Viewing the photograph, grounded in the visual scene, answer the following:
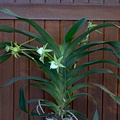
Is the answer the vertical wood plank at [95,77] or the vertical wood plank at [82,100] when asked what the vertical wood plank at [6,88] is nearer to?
the vertical wood plank at [82,100]

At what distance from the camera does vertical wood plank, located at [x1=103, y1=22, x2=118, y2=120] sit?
195cm

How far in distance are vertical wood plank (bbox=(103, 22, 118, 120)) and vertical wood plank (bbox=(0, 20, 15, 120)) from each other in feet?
2.27

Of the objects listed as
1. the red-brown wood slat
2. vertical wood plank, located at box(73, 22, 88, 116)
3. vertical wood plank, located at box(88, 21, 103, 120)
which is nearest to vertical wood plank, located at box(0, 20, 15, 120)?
the red-brown wood slat

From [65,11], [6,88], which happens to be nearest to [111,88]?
[65,11]

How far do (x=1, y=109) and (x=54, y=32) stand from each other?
0.69 metres

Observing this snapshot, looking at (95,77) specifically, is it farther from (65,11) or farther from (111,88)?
(65,11)

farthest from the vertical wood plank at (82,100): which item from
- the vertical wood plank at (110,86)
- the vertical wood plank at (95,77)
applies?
the vertical wood plank at (110,86)

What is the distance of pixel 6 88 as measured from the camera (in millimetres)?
1932

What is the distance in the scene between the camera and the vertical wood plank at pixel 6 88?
1.92 metres

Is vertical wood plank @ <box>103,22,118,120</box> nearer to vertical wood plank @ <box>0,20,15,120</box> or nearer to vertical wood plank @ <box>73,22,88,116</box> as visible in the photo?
vertical wood plank @ <box>73,22,88,116</box>

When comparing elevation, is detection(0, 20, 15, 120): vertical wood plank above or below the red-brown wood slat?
below

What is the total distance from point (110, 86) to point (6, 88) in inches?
30.3

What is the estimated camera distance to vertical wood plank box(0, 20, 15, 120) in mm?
1924

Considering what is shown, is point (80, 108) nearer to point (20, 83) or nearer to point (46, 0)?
point (20, 83)
